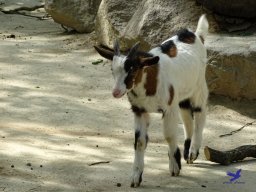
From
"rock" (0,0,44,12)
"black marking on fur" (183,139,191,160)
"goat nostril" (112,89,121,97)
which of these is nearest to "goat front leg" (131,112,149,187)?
"goat nostril" (112,89,121,97)

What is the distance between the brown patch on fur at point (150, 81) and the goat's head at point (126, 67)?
0.20 metres

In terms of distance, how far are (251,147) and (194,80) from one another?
35.4 inches

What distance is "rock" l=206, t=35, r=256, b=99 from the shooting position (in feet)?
26.5

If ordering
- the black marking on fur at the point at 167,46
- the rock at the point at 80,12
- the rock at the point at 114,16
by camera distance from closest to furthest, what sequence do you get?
the black marking on fur at the point at 167,46
the rock at the point at 114,16
the rock at the point at 80,12

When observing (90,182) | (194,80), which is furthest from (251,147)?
(90,182)

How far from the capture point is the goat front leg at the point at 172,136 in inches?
220

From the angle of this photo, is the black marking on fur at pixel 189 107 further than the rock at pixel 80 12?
No

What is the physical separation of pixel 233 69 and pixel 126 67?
134 inches

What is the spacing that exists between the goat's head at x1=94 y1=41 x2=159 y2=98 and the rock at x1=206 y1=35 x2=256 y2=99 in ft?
10.3

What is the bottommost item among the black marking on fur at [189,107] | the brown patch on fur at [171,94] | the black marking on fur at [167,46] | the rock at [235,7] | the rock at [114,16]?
the rock at [114,16]

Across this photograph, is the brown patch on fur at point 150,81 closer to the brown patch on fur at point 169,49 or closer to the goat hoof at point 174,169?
the brown patch on fur at point 169,49

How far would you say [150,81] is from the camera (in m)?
5.41

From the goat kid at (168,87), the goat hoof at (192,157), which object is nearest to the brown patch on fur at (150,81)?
the goat kid at (168,87)

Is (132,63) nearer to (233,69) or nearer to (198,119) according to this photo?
(198,119)
